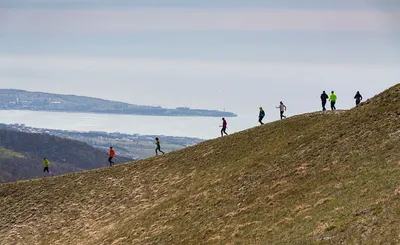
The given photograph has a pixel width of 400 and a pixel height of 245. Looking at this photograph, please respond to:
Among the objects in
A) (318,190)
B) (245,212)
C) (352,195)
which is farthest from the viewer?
(245,212)

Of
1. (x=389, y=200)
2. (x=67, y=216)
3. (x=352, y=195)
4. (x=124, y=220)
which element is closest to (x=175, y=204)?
(x=124, y=220)

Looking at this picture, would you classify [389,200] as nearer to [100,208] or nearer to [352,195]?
[352,195]

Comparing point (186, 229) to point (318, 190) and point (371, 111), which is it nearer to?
point (318, 190)

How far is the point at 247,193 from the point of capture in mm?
44062

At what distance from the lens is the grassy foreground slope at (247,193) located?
1259 inches

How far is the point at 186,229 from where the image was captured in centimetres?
4169

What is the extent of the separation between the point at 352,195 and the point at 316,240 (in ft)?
19.6

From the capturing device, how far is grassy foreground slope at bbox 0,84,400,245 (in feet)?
105

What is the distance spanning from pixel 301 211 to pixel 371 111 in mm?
19574

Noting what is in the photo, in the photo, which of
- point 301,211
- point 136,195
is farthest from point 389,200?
point 136,195

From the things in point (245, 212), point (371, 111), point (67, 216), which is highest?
point (371, 111)

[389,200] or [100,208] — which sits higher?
[389,200]

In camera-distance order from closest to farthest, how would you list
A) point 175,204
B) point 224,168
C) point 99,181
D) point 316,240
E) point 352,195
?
point 316,240, point 352,195, point 175,204, point 224,168, point 99,181

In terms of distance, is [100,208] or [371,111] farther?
[100,208]
